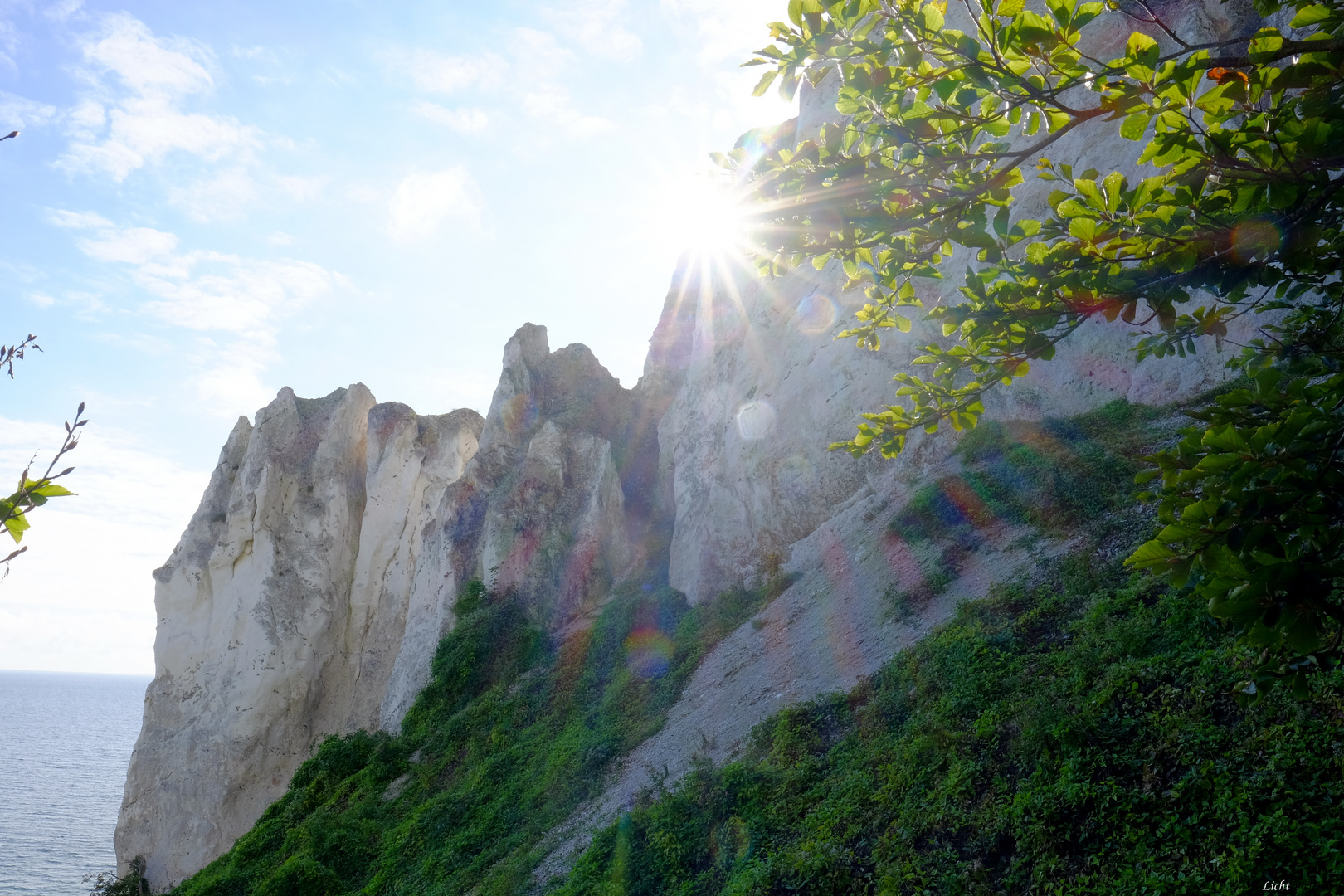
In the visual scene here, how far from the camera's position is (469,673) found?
826 inches

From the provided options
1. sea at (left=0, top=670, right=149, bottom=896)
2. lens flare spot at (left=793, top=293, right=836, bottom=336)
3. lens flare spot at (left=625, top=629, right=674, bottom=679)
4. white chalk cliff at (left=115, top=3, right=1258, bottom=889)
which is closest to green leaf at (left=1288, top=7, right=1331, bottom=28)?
white chalk cliff at (left=115, top=3, right=1258, bottom=889)

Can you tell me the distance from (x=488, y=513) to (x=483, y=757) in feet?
28.8

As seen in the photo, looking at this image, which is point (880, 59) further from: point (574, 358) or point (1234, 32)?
point (574, 358)

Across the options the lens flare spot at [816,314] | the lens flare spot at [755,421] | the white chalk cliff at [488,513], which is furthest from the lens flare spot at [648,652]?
the lens flare spot at [816,314]

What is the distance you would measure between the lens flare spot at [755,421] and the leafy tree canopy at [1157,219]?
15698 mm

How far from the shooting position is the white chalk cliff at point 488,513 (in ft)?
64.2

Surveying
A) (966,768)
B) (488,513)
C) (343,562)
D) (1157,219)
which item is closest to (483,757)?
(488,513)

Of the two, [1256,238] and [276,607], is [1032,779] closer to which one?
[1256,238]

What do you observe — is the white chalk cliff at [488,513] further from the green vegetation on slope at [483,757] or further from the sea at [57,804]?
the sea at [57,804]

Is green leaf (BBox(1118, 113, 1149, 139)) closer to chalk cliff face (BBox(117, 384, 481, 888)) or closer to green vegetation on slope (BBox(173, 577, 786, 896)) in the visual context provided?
green vegetation on slope (BBox(173, 577, 786, 896))

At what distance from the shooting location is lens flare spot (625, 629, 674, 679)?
1636 cm

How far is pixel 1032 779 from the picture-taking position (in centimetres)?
645

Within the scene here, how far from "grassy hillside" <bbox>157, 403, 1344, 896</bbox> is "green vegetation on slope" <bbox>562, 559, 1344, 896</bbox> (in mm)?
21

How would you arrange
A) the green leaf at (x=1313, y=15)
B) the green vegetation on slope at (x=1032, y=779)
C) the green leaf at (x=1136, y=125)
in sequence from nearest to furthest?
the green leaf at (x=1313, y=15)
the green leaf at (x=1136, y=125)
the green vegetation on slope at (x=1032, y=779)
